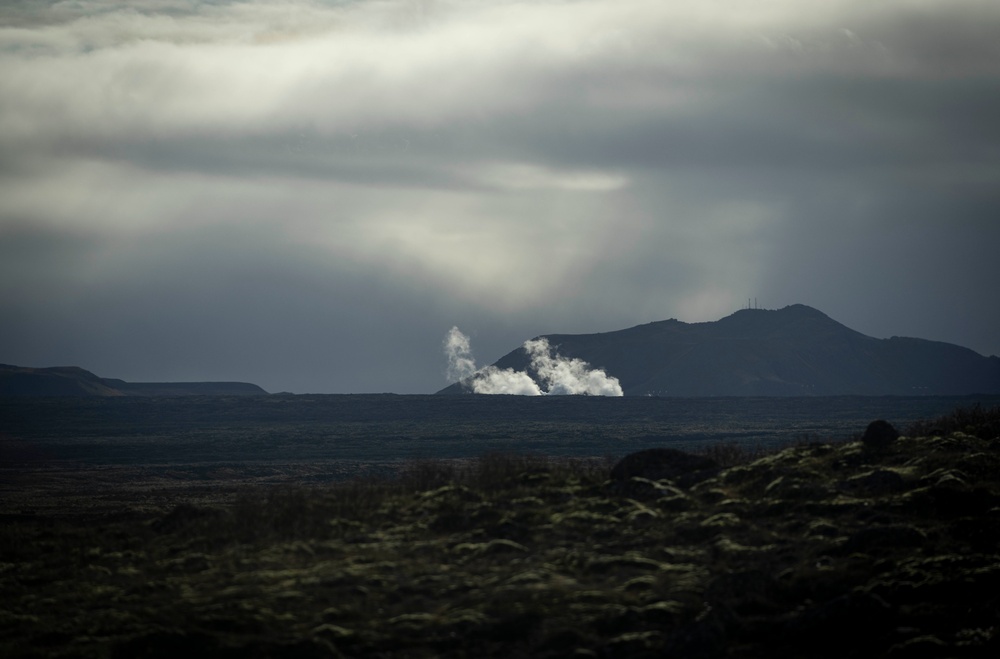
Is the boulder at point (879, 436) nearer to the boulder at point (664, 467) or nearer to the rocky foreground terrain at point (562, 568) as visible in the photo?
the rocky foreground terrain at point (562, 568)

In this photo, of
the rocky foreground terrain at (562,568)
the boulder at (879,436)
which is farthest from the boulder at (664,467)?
the boulder at (879,436)

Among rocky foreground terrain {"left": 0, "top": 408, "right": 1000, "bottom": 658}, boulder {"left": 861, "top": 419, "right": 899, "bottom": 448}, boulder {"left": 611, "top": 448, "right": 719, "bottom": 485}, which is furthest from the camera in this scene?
boulder {"left": 861, "top": 419, "right": 899, "bottom": 448}

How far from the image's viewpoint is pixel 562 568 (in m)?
29.0

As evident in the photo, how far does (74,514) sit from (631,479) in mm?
38255

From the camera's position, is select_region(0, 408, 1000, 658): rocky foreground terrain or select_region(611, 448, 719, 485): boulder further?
select_region(611, 448, 719, 485): boulder

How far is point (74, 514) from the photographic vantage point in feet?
206

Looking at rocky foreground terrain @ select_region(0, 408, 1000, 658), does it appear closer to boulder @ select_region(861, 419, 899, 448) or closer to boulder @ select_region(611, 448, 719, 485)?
boulder @ select_region(611, 448, 719, 485)

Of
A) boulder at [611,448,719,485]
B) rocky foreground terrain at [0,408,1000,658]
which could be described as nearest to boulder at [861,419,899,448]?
rocky foreground terrain at [0,408,1000,658]

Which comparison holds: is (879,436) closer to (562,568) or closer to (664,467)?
(664,467)

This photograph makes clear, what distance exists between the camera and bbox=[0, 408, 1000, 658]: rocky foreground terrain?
82.4 ft

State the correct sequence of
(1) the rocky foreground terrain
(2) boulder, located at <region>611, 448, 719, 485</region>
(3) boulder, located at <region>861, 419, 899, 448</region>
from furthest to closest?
(3) boulder, located at <region>861, 419, 899, 448</region> < (2) boulder, located at <region>611, 448, 719, 485</region> < (1) the rocky foreground terrain

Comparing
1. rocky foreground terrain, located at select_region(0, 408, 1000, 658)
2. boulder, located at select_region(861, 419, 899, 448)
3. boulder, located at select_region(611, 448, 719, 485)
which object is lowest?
rocky foreground terrain, located at select_region(0, 408, 1000, 658)

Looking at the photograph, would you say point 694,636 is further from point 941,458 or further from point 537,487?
point 941,458

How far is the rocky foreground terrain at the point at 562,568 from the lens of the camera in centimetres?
2511
